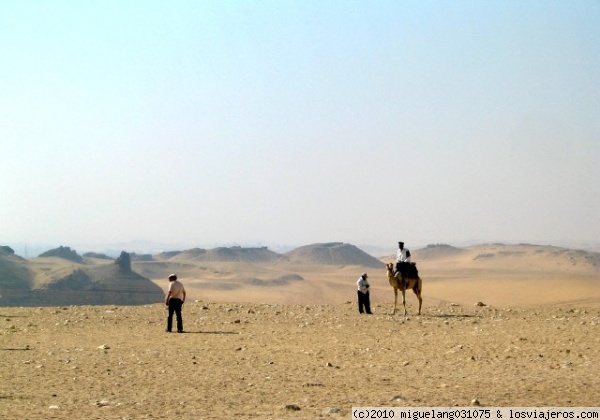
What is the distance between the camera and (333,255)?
147m

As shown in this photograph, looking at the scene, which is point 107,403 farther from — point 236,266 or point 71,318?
point 236,266

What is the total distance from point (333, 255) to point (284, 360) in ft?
438

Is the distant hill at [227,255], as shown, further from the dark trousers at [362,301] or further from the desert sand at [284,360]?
the desert sand at [284,360]

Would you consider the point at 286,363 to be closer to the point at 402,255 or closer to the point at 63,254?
the point at 402,255

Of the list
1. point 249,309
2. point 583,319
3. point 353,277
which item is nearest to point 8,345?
Result: point 249,309

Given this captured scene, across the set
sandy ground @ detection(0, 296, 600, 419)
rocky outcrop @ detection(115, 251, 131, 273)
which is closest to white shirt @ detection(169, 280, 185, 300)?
sandy ground @ detection(0, 296, 600, 419)

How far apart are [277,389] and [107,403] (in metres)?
2.28

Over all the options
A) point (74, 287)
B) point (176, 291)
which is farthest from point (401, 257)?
point (74, 287)

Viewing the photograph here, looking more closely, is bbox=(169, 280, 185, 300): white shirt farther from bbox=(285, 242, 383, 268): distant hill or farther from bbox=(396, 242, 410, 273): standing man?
bbox=(285, 242, 383, 268): distant hill

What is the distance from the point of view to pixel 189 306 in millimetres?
24031

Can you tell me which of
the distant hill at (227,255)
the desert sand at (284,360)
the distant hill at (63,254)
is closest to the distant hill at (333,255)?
the distant hill at (227,255)

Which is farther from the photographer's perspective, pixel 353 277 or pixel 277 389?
pixel 353 277

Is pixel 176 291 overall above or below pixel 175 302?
above

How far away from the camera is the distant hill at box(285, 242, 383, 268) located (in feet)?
458
